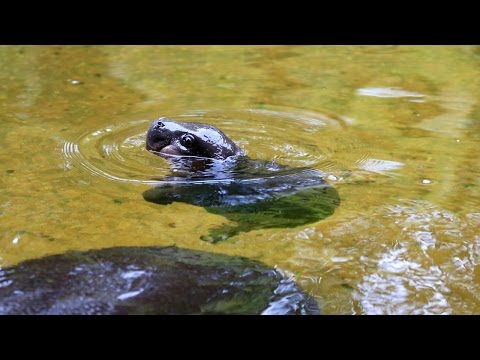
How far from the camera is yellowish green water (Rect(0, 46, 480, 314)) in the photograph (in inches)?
148

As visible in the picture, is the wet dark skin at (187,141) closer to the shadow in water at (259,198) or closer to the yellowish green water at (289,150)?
the yellowish green water at (289,150)

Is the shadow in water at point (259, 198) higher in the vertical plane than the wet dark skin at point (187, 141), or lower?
lower

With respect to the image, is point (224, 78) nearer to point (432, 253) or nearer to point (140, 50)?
point (140, 50)

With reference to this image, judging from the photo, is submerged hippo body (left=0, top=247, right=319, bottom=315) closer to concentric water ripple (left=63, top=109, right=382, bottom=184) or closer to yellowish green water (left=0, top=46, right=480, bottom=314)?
yellowish green water (left=0, top=46, right=480, bottom=314)

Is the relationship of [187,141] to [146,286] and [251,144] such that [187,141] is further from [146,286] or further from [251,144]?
[146,286]

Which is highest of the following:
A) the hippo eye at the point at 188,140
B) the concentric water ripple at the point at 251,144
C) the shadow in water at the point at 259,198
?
the hippo eye at the point at 188,140

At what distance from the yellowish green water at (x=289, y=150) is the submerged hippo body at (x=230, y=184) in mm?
105

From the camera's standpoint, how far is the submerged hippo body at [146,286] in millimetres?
3094

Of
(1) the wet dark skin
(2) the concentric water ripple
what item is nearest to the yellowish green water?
(2) the concentric water ripple

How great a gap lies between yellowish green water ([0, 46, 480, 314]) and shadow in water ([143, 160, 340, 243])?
3.4 inches

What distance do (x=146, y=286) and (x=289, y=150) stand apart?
243cm

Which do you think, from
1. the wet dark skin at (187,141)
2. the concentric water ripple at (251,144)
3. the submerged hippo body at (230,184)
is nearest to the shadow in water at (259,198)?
the submerged hippo body at (230,184)

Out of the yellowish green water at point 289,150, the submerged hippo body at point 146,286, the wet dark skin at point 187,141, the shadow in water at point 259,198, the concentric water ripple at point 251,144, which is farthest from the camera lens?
the wet dark skin at point 187,141

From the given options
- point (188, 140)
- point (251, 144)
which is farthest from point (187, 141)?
point (251, 144)
